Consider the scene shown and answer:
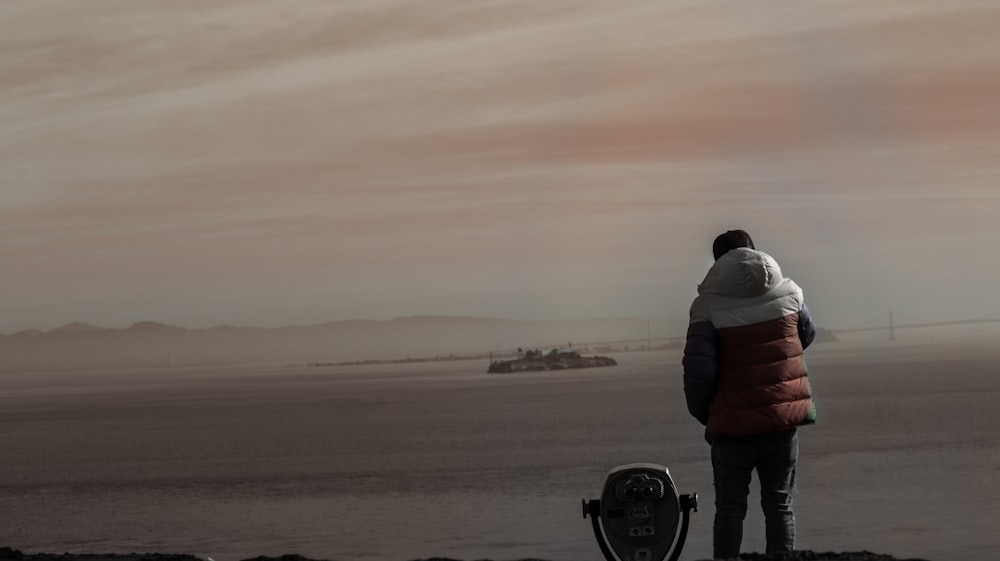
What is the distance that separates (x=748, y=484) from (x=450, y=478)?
37059mm

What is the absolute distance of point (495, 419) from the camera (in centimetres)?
7969

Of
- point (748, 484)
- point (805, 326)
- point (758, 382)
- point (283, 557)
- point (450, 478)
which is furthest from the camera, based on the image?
point (450, 478)

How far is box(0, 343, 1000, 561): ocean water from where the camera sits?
2650cm

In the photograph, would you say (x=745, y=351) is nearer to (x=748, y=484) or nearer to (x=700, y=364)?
(x=700, y=364)

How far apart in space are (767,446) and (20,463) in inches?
2237

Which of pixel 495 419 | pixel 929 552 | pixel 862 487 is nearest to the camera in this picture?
pixel 929 552

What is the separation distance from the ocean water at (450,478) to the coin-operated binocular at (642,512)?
47.3 feet

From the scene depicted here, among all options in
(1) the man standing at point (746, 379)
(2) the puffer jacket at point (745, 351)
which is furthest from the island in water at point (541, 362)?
(2) the puffer jacket at point (745, 351)

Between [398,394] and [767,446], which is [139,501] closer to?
[767,446]

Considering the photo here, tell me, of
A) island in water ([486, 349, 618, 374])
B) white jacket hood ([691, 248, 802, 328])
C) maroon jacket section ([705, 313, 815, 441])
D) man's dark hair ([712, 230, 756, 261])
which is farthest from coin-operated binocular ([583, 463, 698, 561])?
island in water ([486, 349, 618, 374])

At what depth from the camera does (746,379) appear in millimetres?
6594

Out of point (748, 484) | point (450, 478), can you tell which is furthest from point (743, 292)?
point (450, 478)

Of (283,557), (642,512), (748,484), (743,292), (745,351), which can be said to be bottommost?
(283,557)

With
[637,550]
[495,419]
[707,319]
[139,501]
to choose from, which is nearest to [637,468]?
[637,550]
